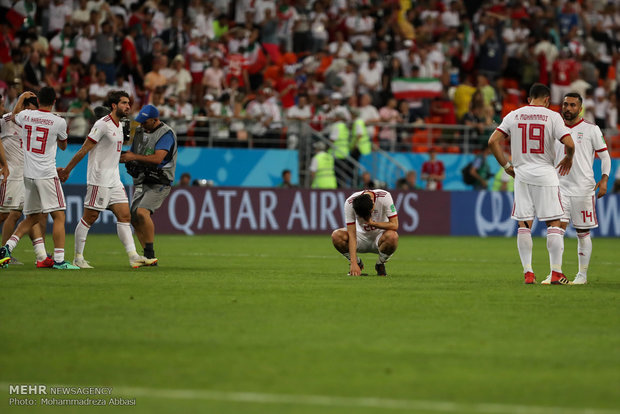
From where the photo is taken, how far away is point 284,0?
30.6 m

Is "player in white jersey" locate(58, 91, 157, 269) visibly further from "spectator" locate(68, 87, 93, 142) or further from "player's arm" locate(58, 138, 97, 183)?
"spectator" locate(68, 87, 93, 142)

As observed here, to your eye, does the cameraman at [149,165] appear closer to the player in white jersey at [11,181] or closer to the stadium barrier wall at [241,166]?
the player in white jersey at [11,181]

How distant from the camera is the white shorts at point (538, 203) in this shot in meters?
12.5

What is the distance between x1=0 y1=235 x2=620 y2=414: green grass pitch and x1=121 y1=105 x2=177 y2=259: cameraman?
3.83 ft

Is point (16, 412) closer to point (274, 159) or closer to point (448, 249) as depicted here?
point (448, 249)

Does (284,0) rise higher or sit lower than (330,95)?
higher

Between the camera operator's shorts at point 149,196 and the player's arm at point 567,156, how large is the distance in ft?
18.6

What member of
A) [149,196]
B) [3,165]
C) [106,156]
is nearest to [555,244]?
[149,196]

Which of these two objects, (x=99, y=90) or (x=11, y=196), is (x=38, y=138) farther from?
(x=99, y=90)

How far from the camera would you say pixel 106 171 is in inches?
559

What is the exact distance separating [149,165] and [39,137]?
74.5 inches

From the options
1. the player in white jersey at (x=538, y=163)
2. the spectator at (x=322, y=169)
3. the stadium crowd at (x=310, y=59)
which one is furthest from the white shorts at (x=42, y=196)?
the spectator at (x=322, y=169)

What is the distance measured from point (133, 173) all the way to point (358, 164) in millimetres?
13243

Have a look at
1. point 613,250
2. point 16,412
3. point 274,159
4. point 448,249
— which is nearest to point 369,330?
point 16,412
